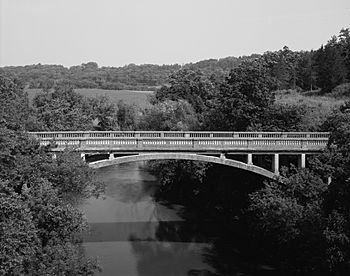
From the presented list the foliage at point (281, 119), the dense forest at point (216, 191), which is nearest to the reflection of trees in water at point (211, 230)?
the dense forest at point (216, 191)

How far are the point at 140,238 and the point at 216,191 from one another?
9527 millimetres

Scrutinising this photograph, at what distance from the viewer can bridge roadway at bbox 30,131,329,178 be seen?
27359mm

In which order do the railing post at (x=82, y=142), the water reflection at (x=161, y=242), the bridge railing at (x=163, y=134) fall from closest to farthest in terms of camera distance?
the railing post at (x=82, y=142) < the water reflection at (x=161, y=242) < the bridge railing at (x=163, y=134)

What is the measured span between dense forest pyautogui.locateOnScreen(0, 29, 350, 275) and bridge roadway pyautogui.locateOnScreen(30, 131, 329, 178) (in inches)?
51.4

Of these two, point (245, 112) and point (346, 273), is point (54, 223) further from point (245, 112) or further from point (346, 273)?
point (245, 112)

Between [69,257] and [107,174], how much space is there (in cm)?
3370

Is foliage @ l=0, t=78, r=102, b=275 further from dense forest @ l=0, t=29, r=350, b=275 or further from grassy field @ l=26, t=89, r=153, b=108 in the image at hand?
grassy field @ l=26, t=89, r=153, b=108

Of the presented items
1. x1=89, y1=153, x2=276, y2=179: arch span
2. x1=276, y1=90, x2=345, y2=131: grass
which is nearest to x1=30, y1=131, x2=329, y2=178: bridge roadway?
x1=89, y1=153, x2=276, y2=179: arch span

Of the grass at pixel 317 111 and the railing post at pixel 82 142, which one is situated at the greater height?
the grass at pixel 317 111

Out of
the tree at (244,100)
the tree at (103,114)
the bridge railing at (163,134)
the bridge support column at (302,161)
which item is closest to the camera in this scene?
the bridge railing at (163,134)

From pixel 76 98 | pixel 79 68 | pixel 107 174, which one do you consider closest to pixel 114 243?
pixel 107 174

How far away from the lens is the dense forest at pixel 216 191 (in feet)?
62.3

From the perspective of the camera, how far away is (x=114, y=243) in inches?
1235

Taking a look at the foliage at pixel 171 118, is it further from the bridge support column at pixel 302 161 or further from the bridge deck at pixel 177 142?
the bridge support column at pixel 302 161
